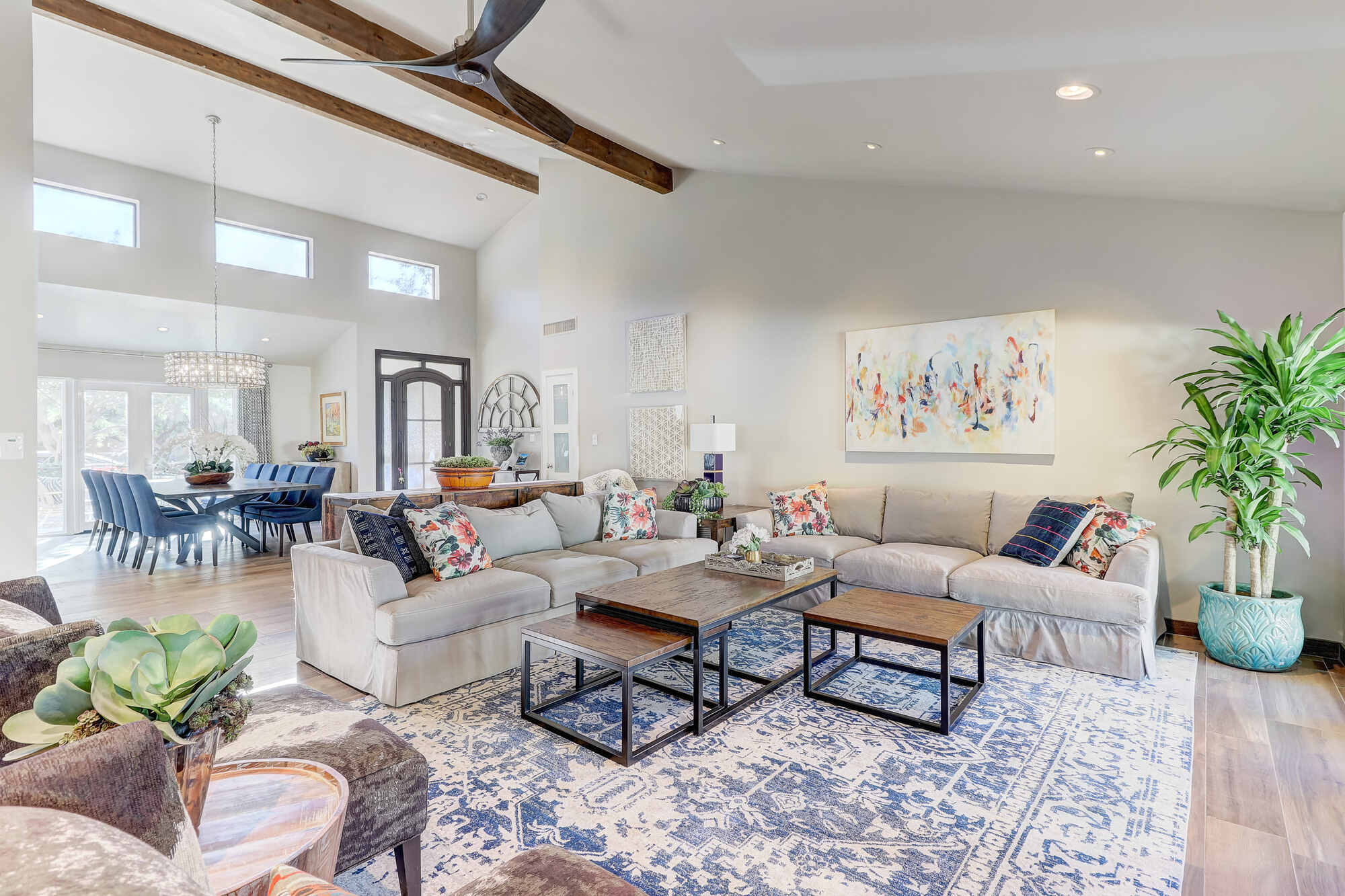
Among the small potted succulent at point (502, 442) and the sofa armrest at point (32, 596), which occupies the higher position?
the small potted succulent at point (502, 442)

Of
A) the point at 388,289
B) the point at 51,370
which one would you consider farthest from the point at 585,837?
the point at 51,370

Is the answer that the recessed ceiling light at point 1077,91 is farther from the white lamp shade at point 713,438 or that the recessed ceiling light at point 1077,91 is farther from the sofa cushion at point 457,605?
the sofa cushion at point 457,605

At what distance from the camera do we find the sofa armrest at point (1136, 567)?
11.1 ft

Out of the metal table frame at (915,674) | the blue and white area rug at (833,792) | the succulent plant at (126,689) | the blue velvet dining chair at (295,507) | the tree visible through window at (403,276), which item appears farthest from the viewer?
the tree visible through window at (403,276)

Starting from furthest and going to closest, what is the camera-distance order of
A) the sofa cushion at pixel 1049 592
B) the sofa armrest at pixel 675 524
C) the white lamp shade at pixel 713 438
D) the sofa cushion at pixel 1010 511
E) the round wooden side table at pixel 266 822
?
1. the white lamp shade at pixel 713 438
2. the sofa armrest at pixel 675 524
3. the sofa cushion at pixel 1010 511
4. the sofa cushion at pixel 1049 592
5. the round wooden side table at pixel 266 822

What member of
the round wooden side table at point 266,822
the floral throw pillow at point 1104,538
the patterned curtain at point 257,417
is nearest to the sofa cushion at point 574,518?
the floral throw pillow at point 1104,538

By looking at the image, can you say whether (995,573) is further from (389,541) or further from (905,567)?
(389,541)

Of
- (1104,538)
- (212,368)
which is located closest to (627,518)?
(1104,538)

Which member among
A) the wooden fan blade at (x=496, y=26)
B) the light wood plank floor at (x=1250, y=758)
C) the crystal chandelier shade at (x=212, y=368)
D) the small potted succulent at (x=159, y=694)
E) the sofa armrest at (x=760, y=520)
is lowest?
the light wood plank floor at (x=1250, y=758)

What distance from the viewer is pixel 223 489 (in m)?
6.47

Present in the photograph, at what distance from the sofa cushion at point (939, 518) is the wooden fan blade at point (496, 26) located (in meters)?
3.69

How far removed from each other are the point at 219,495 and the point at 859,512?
19.3 ft

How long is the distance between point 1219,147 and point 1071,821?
9.78 ft

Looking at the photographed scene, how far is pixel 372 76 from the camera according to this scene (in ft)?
17.2
